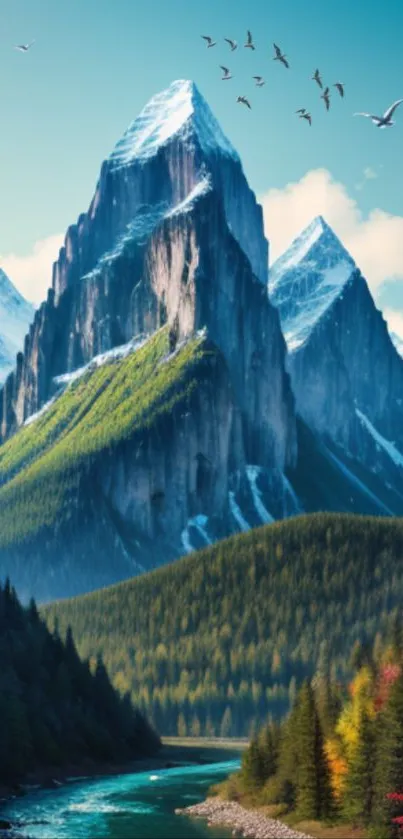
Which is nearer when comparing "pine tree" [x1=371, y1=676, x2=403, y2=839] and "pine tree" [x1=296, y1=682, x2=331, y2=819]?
"pine tree" [x1=371, y1=676, x2=403, y2=839]

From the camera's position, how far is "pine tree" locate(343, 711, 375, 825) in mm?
163000

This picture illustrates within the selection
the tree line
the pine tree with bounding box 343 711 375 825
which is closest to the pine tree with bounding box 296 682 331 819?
the tree line

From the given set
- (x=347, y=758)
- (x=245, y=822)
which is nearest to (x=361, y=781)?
(x=347, y=758)

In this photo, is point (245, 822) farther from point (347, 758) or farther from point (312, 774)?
point (347, 758)

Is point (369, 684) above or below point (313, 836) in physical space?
above

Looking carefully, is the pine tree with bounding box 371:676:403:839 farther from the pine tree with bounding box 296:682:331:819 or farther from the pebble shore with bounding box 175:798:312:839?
the pine tree with bounding box 296:682:331:819

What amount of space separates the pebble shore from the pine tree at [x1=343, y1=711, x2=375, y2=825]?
18.7 feet

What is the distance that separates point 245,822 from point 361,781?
969 inches

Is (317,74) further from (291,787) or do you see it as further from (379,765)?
(291,787)

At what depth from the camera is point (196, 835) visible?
576ft

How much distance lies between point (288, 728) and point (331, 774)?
59.2ft

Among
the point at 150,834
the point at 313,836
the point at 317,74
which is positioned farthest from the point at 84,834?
the point at 317,74

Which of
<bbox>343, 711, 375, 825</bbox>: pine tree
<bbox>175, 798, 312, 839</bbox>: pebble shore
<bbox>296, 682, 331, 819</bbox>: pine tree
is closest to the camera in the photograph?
<bbox>343, 711, 375, 825</bbox>: pine tree

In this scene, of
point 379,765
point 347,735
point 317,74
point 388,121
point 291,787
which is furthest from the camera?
point 291,787
